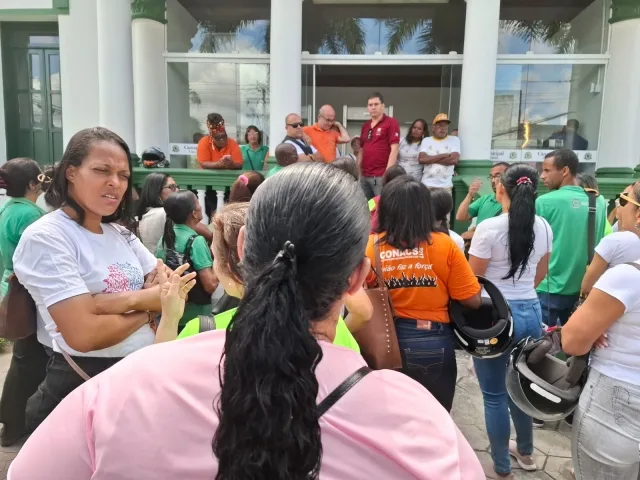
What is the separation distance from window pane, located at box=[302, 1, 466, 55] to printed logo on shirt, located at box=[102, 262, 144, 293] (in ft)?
25.5

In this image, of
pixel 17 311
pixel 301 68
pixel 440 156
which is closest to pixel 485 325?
pixel 17 311

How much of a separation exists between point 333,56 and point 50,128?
5312 millimetres

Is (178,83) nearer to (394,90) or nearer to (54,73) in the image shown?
(54,73)

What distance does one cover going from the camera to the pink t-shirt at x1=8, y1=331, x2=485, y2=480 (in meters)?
0.75

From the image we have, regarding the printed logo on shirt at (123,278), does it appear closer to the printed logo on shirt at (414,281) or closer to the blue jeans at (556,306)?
the printed logo on shirt at (414,281)

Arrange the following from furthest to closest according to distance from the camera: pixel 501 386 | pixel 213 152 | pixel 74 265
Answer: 1. pixel 213 152
2. pixel 501 386
3. pixel 74 265

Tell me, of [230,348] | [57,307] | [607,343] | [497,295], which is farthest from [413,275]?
[230,348]

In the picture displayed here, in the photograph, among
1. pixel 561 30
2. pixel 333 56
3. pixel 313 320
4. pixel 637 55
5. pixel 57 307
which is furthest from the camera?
pixel 561 30

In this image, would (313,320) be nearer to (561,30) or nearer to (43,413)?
(43,413)

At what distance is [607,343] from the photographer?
1.90 metres

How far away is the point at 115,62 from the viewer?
693cm

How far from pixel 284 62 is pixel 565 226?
186 inches

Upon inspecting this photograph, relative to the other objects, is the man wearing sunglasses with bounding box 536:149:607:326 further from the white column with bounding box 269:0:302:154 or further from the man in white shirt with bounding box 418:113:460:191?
the white column with bounding box 269:0:302:154

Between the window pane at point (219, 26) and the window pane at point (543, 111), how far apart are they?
178 inches
